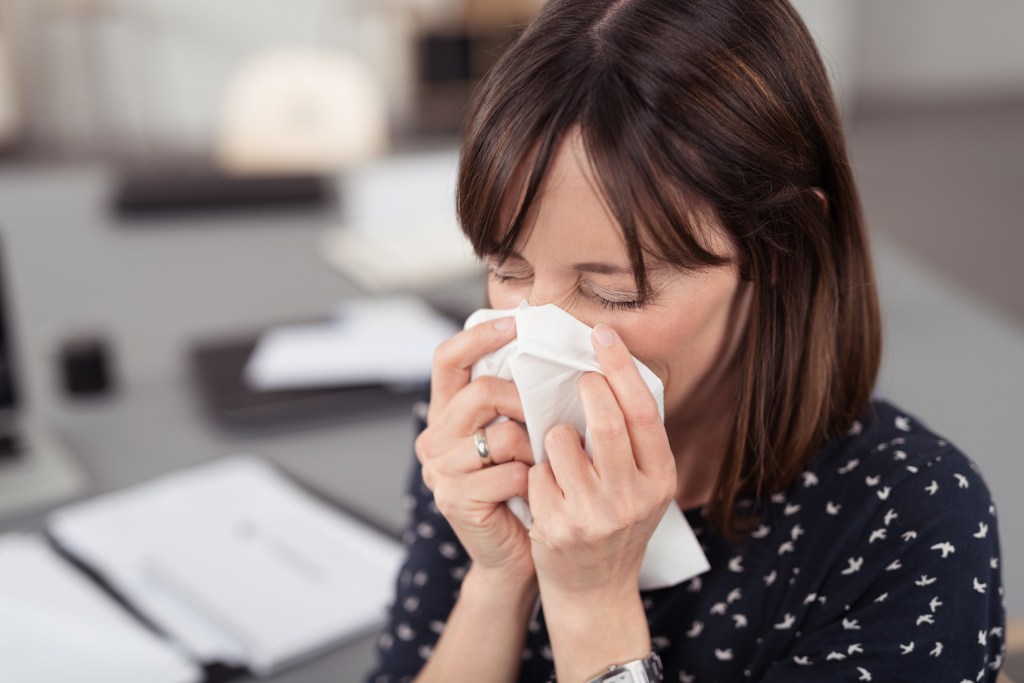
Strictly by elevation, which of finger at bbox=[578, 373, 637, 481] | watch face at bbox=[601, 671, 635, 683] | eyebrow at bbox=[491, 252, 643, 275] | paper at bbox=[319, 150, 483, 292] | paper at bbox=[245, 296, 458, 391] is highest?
eyebrow at bbox=[491, 252, 643, 275]

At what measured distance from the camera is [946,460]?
3.26ft

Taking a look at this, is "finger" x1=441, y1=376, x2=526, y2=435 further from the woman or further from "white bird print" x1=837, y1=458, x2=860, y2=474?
"white bird print" x1=837, y1=458, x2=860, y2=474

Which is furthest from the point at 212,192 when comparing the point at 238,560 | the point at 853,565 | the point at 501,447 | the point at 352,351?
the point at 853,565

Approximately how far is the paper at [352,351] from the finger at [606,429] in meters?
0.90

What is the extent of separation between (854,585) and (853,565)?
2 centimetres

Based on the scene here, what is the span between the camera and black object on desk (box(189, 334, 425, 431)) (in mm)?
1778

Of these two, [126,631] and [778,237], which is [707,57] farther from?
[126,631]

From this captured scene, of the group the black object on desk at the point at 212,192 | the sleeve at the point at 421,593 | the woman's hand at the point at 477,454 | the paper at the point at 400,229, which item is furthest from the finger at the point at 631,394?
the black object on desk at the point at 212,192

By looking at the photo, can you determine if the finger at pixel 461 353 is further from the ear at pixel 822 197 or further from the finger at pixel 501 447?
the ear at pixel 822 197

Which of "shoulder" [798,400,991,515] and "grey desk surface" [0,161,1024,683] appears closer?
"shoulder" [798,400,991,515]

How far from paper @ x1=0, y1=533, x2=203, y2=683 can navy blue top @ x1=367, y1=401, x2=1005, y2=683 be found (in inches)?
11.0

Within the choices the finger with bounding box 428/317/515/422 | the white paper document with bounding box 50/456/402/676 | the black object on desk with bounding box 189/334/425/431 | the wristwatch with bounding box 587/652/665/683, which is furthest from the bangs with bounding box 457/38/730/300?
the black object on desk with bounding box 189/334/425/431

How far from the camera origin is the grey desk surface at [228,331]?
1.65 m

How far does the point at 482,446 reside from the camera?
3.48 ft
